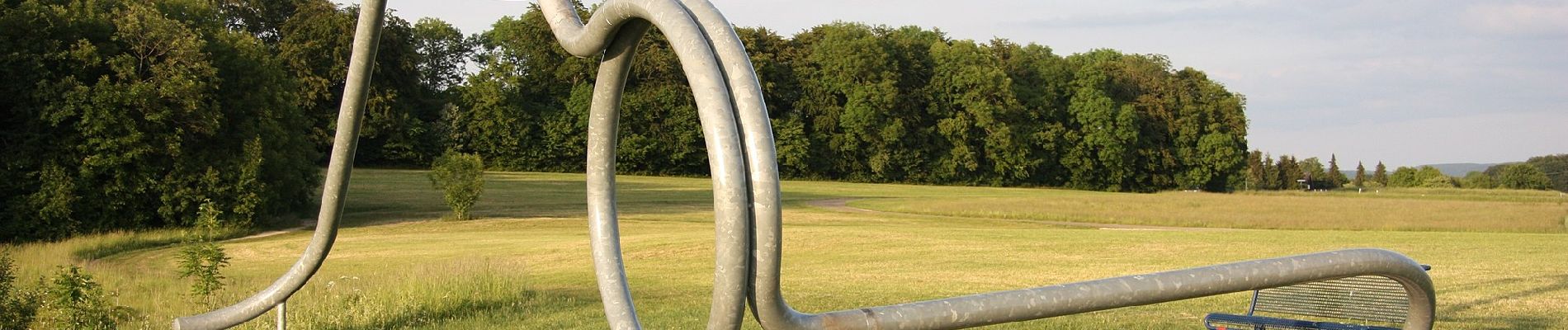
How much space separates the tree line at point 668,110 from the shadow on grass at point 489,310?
19703 millimetres

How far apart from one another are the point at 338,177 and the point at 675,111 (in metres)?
54.9

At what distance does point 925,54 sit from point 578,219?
129ft

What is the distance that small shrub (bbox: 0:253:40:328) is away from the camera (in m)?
7.27

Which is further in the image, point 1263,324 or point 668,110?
point 668,110

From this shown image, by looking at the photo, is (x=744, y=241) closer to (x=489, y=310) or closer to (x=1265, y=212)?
(x=489, y=310)

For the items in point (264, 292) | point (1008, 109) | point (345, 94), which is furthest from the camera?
point (1008, 109)

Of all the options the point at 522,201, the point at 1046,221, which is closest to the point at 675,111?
the point at 522,201

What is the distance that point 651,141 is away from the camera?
194ft

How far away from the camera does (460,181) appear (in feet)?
100

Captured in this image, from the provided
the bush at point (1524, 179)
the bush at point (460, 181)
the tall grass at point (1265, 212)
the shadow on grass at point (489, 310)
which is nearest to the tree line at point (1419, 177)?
the bush at point (1524, 179)

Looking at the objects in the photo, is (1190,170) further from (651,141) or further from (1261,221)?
(1261,221)

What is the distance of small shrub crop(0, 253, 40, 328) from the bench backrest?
7184 mm

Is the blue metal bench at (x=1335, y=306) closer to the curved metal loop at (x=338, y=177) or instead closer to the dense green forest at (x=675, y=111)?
the curved metal loop at (x=338, y=177)

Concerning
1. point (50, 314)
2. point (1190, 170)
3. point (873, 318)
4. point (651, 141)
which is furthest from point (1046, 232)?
point (1190, 170)
